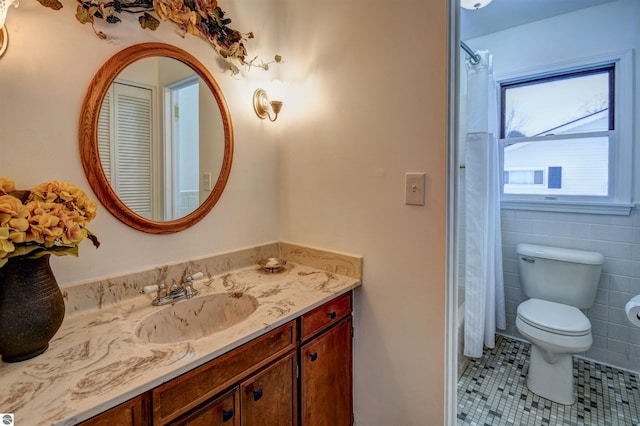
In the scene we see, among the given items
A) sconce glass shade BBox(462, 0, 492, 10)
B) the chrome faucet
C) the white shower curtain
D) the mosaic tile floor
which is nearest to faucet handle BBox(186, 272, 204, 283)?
the chrome faucet

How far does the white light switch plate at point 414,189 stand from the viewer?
1214mm

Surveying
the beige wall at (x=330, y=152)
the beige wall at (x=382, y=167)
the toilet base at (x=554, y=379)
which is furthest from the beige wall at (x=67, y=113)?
the toilet base at (x=554, y=379)

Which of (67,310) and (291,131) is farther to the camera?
(291,131)

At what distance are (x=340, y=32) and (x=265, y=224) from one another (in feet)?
3.27

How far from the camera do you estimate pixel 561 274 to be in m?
2.08

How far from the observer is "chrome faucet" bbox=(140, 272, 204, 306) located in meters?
1.14

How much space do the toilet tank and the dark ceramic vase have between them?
2.59m

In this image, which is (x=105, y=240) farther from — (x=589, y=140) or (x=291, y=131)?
(x=589, y=140)

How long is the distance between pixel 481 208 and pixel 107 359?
209 cm

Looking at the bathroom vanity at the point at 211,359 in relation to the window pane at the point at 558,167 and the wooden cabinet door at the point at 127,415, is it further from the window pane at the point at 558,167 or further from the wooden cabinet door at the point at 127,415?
the window pane at the point at 558,167

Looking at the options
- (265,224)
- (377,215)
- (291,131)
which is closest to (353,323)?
(377,215)

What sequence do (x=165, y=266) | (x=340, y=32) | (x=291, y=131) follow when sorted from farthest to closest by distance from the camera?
(x=291, y=131) → (x=340, y=32) → (x=165, y=266)

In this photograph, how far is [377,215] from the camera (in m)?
1.35

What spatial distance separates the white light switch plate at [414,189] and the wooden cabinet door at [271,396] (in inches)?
28.9
